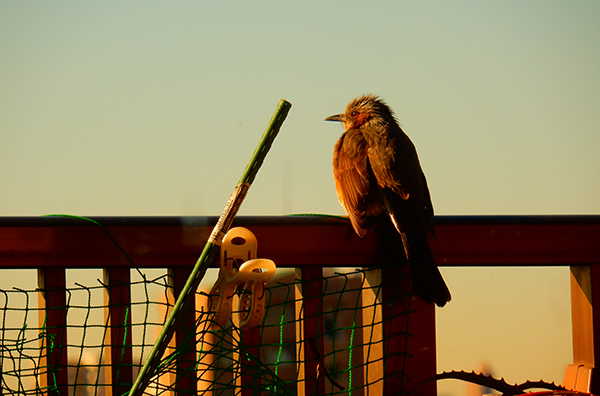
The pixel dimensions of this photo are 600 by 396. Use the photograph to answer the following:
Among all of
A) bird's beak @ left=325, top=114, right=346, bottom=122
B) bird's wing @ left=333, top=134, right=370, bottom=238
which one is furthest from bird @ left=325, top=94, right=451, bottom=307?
bird's beak @ left=325, top=114, right=346, bottom=122

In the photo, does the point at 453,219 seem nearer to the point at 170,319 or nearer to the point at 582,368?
the point at 582,368

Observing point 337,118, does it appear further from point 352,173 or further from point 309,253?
point 309,253

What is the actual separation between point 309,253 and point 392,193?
2.36ft

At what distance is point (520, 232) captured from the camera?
6.13ft

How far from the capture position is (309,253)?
1773 millimetres

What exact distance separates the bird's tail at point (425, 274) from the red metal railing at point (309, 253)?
0.24 ft

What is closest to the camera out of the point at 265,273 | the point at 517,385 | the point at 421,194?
the point at 265,273

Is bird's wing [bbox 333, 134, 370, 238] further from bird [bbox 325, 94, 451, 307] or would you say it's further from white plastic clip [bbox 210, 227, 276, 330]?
white plastic clip [bbox 210, 227, 276, 330]

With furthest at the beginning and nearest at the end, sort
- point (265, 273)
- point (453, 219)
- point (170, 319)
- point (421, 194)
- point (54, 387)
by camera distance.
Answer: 1. point (421, 194)
2. point (453, 219)
3. point (54, 387)
4. point (265, 273)
5. point (170, 319)

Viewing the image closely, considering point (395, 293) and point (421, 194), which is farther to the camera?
point (421, 194)

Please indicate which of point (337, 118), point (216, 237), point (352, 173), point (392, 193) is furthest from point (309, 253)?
point (337, 118)

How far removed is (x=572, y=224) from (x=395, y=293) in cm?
61

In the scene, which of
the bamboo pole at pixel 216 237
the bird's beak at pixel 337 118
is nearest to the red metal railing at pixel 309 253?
the bamboo pole at pixel 216 237

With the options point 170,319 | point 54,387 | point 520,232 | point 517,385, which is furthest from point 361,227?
point 54,387
